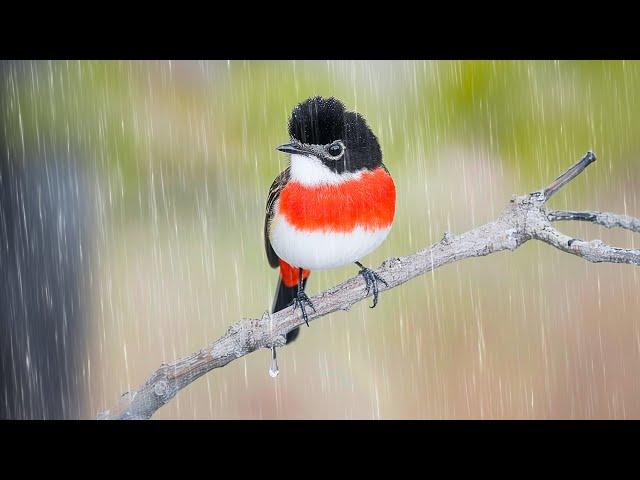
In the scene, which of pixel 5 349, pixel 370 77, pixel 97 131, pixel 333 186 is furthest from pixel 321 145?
pixel 5 349

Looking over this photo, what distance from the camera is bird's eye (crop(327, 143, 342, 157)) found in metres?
3.92

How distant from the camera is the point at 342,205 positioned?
13.0 ft

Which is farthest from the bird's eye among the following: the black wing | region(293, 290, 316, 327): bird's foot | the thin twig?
the thin twig

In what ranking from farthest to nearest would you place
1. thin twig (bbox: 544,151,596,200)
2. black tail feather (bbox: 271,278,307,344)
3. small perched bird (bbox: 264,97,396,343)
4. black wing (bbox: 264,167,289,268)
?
black tail feather (bbox: 271,278,307,344) < black wing (bbox: 264,167,289,268) < small perched bird (bbox: 264,97,396,343) < thin twig (bbox: 544,151,596,200)

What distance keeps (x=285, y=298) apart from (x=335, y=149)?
0.88 meters

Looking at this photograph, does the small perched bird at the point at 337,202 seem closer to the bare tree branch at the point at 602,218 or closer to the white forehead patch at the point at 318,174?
the white forehead patch at the point at 318,174

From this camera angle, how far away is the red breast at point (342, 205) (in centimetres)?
396

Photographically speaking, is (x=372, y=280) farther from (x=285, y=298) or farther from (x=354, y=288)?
(x=285, y=298)

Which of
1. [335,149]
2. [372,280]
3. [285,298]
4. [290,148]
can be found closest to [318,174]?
[335,149]

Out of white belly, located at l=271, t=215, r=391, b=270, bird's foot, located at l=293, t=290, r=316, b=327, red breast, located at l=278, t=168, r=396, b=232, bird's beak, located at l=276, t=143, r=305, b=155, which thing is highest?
bird's beak, located at l=276, t=143, r=305, b=155

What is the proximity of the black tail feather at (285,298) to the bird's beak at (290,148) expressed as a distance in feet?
2.59

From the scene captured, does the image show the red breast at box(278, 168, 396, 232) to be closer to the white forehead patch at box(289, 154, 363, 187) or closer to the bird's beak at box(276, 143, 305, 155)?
the white forehead patch at box(289, 154, 363, 187)

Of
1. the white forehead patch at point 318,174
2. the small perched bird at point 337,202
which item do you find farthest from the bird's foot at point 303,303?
the white forehead patch at point 318,174

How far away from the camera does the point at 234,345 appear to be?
12.7 feet
